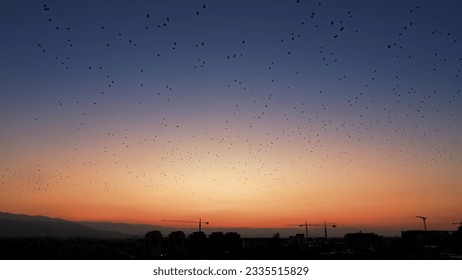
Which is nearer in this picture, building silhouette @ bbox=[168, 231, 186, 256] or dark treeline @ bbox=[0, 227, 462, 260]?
dark treeline @ bbox=[0, 227, 462, 260]

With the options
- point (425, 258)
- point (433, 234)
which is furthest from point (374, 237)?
point (425, 258)

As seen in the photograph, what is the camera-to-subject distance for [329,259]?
838 cm

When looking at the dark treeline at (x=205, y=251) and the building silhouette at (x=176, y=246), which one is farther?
the building silhouette at (x=176, y=246)

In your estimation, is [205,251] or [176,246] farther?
[176,246]
